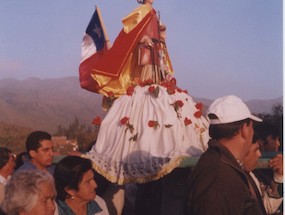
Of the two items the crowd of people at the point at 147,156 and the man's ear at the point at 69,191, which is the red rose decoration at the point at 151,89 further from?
the man's ear at the point at 69,191

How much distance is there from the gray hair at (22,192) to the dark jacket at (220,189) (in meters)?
0.73

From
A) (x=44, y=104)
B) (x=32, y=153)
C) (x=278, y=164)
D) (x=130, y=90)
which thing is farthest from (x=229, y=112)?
(x=44, y=104)

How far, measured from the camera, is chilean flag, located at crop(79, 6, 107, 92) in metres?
6.42

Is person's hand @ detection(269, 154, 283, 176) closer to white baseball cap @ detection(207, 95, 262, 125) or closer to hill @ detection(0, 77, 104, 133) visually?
white baseball cap @ detection(207, 95, 262, 125)

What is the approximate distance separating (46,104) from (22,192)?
19.3m

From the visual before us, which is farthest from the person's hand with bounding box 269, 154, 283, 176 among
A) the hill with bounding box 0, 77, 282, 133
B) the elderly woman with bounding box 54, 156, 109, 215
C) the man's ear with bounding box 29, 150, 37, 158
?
the hill with bounding box 0, 77, 282, 133

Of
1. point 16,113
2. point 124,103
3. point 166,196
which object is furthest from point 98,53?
point 16,113

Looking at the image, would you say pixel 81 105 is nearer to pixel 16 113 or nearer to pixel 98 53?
pixel 16 113

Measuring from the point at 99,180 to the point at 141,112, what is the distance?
2.78ft

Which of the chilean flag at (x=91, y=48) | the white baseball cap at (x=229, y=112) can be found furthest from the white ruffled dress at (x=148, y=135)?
the white baseball cap at (x=229, y=112)

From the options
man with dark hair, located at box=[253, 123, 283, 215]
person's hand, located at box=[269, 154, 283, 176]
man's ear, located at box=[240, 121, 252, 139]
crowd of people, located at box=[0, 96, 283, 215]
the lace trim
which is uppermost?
man's ear, located at box=[240, 121, 252, 139]

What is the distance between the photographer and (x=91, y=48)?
6.66 meters

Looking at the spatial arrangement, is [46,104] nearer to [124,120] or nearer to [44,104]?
[44,104]

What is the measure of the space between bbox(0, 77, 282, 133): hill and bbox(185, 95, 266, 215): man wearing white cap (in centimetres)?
1234
